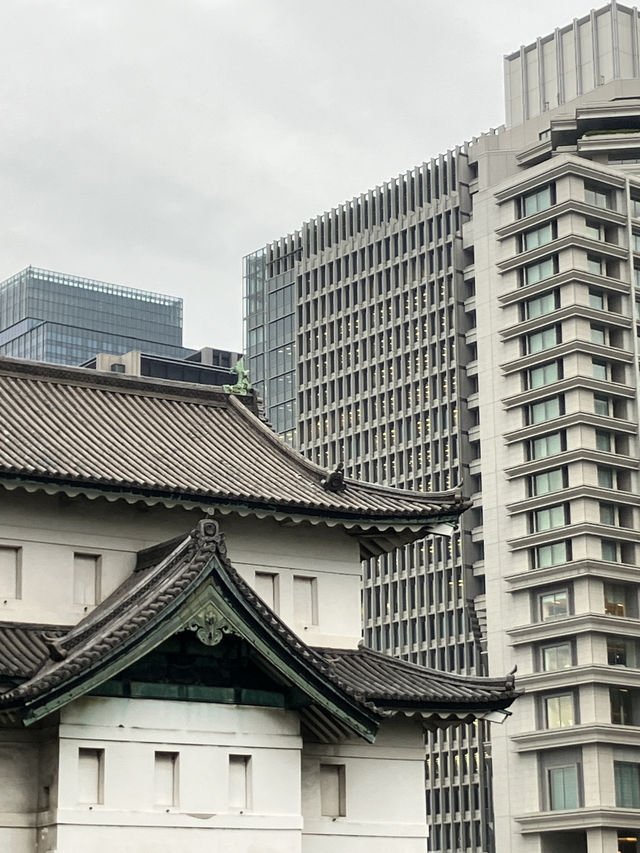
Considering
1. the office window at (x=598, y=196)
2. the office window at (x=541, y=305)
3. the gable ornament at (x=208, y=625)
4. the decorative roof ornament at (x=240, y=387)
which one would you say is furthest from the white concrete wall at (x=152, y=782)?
the office window at (x=598, y=196)

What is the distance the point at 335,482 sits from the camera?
39.7 meters

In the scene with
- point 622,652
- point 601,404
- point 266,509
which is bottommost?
point 266,509

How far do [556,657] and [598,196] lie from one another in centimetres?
4415

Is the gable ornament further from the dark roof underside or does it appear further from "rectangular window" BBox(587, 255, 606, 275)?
"rectangular window" BBox(587, 255, 606, 275)

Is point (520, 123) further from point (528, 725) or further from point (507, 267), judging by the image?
point (528, 725)

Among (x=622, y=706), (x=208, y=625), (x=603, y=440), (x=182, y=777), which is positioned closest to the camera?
(x=208, y=625)

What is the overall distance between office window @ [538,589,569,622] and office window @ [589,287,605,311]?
27218 millimetres

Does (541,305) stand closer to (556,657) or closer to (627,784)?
(556,657)

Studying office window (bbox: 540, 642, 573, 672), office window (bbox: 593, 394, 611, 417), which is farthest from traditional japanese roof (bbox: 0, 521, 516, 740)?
office window (bbox: 593, 394, 611, 417)

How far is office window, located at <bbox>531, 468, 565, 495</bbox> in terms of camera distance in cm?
13662

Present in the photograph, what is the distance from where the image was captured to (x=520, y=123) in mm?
171750

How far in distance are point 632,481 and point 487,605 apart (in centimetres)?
1776

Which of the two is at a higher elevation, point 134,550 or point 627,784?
point 134,550

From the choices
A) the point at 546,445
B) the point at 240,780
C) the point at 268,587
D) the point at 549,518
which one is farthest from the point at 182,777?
the point at 546,445
